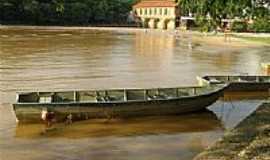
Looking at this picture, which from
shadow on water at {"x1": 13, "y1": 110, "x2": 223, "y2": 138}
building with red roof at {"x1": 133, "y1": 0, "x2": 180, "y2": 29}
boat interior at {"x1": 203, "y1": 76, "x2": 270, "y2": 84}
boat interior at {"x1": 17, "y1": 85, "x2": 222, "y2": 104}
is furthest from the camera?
building with red roof at {"x1": 133, "y1": 0, "x2": 180, "y2": 29}

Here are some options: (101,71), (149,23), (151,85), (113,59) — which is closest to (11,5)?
(149,23)

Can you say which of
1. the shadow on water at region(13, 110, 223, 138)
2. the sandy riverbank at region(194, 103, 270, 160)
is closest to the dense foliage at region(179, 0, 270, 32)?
the sandy riverbank at region(194, 103, 270, 160)

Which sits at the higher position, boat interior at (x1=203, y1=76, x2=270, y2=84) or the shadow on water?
boat interior at (x1=203, y1=76, x2=270, y2=84)

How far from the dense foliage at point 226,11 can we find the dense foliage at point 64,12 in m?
91.4

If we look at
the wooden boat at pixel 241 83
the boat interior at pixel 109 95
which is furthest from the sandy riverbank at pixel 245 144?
the wooden boat at pixel 241 83

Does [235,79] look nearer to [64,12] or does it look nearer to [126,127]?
[126,127]

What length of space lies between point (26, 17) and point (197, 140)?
97879 millimetres

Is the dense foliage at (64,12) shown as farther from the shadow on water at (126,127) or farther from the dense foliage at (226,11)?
the dense foliage at (226,11)

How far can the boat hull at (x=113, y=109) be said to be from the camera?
19233 millimetres

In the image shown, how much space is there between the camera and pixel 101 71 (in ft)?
122

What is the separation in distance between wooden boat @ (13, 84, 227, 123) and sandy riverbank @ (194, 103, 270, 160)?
395cm

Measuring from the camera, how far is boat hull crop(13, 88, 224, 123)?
19233mm

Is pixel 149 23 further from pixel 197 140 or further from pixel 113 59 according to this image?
pixel 197 140

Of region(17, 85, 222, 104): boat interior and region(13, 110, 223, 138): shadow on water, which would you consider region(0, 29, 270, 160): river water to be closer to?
region(13, 110, 223, 138): shadow on water
